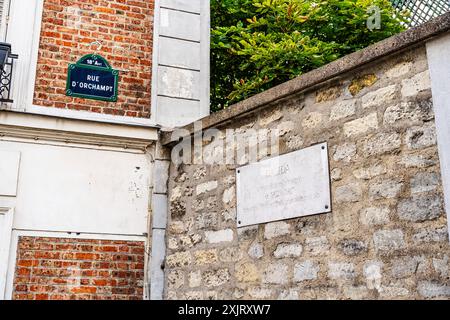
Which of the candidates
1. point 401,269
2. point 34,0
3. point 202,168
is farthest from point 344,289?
point 34,0

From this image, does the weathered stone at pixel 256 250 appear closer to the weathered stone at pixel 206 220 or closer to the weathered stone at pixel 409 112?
the weathered stone at pixel 206 220

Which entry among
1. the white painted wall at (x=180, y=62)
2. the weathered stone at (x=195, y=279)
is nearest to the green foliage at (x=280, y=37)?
the white painted wall at (x=180, y=62)

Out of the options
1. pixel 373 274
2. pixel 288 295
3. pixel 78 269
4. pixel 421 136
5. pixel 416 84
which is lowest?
pixel 288 295

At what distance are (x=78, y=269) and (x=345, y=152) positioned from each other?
8.52ft

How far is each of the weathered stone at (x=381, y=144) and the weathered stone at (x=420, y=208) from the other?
1.12 ft

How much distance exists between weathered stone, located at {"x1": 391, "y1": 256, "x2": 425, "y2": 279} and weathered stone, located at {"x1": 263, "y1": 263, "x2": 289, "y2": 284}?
0.85 metres

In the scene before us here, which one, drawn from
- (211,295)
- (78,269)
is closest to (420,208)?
(211,295)

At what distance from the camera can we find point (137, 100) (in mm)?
5219

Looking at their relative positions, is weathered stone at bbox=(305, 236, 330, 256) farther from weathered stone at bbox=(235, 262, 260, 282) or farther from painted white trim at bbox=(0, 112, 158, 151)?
painted white trim at bbox=(0, 112, 158, 151)

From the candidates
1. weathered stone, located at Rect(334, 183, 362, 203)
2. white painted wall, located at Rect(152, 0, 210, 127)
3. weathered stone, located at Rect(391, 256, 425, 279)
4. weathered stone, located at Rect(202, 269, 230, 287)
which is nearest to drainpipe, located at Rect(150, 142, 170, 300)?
white painted wall, located at Rect(152, 0, 210, 127)

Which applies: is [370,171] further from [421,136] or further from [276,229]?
[276,229]

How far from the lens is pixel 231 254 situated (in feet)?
13.5

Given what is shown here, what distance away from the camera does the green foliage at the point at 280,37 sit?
759 centimetres

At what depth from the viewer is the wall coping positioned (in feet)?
9.92
